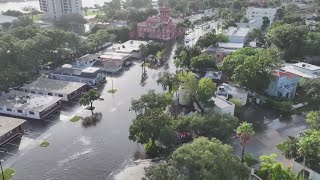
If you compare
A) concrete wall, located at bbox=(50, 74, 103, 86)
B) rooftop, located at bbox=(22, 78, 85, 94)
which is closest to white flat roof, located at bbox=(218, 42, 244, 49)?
concrete wall, located at bbox=(50, 74, 103, 86)

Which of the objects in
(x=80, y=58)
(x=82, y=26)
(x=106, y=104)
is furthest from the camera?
Answer: (x=82, y=26)

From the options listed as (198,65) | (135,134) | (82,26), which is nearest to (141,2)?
(82,26)

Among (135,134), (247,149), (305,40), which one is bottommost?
(247,149)

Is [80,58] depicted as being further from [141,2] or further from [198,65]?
[141,2]

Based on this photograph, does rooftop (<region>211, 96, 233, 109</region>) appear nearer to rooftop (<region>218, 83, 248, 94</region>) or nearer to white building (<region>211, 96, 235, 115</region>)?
white building (<region>211, 96, 235, 115</region>)

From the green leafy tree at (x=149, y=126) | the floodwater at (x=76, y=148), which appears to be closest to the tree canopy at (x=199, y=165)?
the green leafy tree at (x=149, y=126)

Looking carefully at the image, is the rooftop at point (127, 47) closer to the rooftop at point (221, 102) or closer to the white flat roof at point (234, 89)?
the white flat roof at point (234, 89)

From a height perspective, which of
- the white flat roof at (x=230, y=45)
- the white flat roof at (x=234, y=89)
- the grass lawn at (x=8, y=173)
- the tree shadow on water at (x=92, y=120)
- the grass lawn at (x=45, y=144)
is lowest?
the grass lawn at (x=8, y=173)
